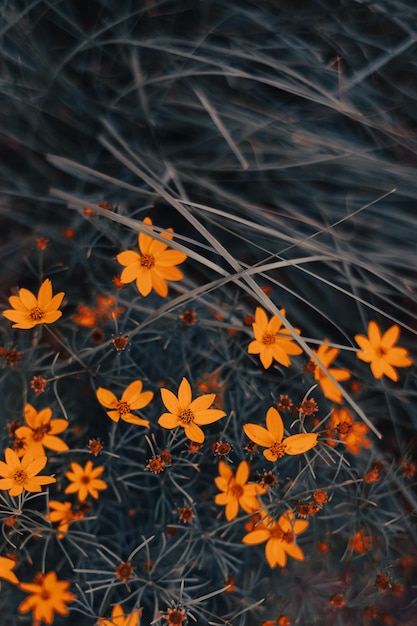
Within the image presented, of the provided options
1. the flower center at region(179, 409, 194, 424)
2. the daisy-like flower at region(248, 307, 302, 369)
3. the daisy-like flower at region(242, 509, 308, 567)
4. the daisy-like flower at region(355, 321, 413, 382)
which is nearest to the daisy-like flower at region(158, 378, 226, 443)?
the flower center at region(179, 409, 194, 424)

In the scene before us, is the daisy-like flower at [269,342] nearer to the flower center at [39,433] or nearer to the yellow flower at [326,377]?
the yellow flower at [326,377]

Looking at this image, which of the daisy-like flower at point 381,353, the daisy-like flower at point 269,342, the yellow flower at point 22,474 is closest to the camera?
the yellow flower at point 22,474

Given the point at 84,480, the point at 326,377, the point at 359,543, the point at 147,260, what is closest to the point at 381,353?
the point at 326,377

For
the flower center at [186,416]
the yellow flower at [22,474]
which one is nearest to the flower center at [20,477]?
the yellow flower at [22,474]

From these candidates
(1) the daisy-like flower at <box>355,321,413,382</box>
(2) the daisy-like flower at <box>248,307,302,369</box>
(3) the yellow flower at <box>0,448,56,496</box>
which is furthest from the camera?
(1) the daisy-like flower at <box>355,321,413,382</box>

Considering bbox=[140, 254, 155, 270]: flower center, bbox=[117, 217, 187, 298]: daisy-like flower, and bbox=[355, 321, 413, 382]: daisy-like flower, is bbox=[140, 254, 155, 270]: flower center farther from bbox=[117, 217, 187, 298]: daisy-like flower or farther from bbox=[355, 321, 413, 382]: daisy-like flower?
bbox=[355, 321, 413, 382]: daisy-like flower

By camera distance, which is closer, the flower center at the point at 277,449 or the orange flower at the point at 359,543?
the flower center at the point at 277,449

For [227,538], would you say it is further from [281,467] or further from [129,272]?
[129,272]
